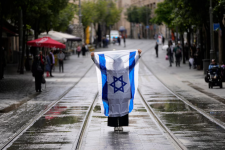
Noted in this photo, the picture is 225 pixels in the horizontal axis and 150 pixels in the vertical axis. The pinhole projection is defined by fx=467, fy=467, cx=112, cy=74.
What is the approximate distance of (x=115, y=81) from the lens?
10.4 m

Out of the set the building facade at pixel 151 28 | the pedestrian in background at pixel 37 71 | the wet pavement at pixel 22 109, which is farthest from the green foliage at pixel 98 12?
the pedestrian in background at pixel 37 71

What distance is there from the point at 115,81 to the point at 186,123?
2364 mm

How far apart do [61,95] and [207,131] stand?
9.94m

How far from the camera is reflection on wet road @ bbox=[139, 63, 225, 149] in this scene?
9068mm

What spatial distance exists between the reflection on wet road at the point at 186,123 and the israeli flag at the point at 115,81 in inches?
51.0

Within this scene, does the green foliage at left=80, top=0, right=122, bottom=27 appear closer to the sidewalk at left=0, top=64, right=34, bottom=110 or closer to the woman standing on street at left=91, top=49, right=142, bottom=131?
the sidewalk at left=0, top=64, right=34, bottom=110

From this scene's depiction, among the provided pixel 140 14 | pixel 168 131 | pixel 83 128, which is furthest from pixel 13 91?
pixel 140 14

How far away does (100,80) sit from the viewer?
10484 mm

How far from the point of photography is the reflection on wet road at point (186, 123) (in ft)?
29.8

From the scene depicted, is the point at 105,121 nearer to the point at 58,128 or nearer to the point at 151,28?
the point at 58,128

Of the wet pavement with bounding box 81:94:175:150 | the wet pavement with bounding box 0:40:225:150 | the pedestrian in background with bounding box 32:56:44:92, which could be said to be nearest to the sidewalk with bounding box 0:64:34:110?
the wet pavement with bounding box 0:40:225:150

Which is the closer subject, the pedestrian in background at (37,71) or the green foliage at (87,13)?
the pedestrian in background at (37,71)

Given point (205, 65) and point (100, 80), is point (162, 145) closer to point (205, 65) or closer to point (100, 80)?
point (100, 80)

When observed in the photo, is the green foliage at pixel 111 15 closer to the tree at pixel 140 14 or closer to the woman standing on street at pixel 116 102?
the tree at pixel 140 14
